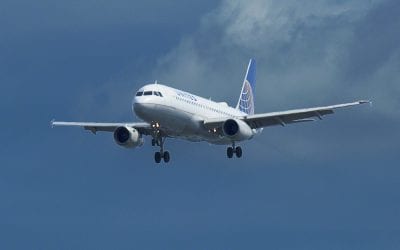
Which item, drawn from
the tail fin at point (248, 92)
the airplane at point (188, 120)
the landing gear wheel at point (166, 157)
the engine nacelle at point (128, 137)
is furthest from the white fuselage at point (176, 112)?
the tail fin at point (248, 92)

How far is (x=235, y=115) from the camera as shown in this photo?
126 metres

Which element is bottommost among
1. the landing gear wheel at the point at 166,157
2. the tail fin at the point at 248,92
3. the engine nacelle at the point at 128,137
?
the landing gear wheel at the point at 166,157

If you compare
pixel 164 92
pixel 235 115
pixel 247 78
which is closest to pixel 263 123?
pixel 235 115

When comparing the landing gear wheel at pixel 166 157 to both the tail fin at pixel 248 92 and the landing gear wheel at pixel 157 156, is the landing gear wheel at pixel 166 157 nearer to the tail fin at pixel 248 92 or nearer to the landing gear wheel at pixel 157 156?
the landing gear wheel at pixel 157 156

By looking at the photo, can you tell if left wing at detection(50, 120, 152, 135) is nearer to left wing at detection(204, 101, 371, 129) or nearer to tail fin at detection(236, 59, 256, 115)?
left wing at detection(204, 101, 371, 129)

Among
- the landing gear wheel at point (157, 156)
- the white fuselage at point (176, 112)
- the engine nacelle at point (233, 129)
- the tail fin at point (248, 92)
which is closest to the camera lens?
the white fuselage at point (176, 112)

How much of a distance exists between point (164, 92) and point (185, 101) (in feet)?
9.07

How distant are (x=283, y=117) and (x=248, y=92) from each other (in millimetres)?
26918

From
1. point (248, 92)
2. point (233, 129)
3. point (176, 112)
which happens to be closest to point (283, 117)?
point (233, 129)

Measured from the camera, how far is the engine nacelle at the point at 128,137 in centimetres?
11869

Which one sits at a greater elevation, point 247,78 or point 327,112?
point 247,78

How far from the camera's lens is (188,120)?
4508 inches

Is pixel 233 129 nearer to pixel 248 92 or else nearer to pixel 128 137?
pixel 128 137

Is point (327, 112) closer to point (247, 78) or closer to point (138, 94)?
point (138, 94)
